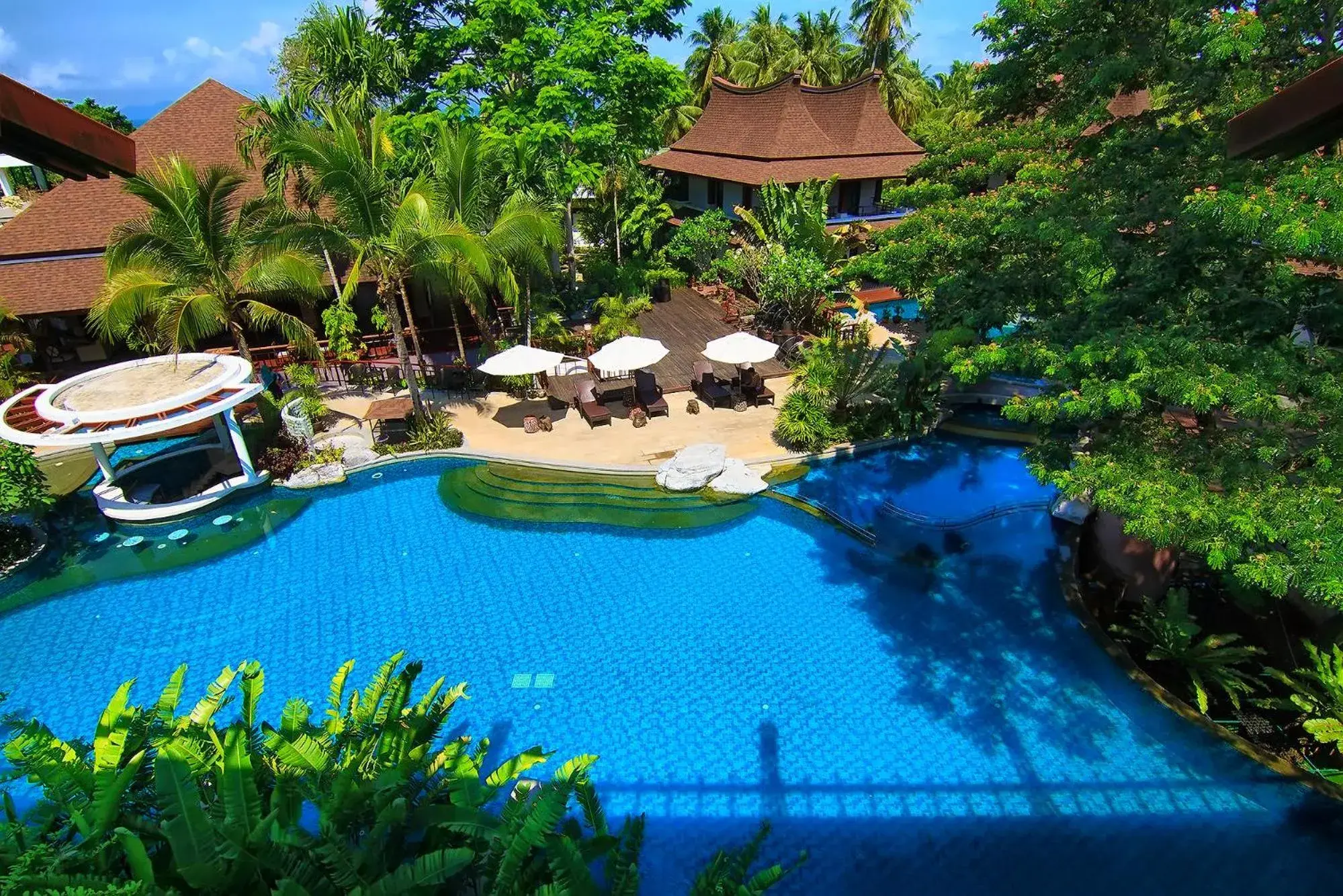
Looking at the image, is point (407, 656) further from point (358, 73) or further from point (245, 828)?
point (358, 73)

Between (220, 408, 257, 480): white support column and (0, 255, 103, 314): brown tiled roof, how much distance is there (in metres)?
7.59

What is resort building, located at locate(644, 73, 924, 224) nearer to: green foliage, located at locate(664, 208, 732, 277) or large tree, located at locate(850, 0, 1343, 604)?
green foliage, located at locate(664, 208, 732, 277)

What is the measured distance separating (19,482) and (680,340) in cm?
1602

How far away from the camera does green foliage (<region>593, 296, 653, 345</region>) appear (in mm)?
20625

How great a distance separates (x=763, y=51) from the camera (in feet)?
130

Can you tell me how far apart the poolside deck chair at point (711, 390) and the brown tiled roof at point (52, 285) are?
15501mm

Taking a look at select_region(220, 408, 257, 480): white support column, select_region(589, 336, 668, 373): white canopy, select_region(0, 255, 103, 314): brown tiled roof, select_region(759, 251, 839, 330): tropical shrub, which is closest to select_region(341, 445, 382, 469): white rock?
select_region(220, 408, 257, 480): white support column

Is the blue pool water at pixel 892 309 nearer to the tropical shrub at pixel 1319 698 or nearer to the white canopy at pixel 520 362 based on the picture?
the white canopy at pixel 520 362

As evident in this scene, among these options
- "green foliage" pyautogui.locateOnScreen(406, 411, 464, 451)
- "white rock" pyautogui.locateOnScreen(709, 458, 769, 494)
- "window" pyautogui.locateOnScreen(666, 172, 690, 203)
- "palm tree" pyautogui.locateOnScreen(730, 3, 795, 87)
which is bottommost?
"white rock" pyautogui.locateOnScreen(709, 458, 769, 494)

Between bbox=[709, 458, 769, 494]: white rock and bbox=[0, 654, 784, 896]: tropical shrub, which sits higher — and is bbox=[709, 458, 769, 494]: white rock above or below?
below

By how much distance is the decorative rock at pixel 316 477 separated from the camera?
14.5 metres

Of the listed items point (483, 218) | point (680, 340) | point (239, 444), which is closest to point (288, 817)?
point (239, 444)

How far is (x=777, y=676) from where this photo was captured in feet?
32.1

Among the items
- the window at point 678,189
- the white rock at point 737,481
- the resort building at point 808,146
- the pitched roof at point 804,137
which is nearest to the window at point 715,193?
the resort building at point 808,146
